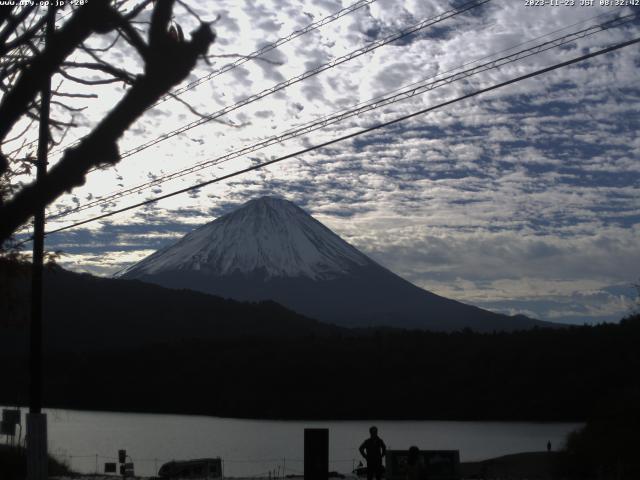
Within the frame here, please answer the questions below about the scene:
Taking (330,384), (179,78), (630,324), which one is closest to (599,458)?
(179,78)

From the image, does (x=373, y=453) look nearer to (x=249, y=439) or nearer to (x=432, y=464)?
(x=432, y=464)

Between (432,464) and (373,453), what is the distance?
4315 mm

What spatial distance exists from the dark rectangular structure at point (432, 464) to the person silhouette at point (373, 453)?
2.90 meters

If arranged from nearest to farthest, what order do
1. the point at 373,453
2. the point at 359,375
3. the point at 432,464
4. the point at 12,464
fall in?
the point at 373,453 → the point at 432,464 → the point at 12,464 → the point at 359,375

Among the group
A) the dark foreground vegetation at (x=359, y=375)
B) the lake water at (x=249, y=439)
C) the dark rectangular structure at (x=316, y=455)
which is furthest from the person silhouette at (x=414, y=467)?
the dark foreground vegetation at (x=359, y=375)

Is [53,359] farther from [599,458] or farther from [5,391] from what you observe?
[599,458]

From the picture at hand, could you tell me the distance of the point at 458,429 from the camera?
9812cm

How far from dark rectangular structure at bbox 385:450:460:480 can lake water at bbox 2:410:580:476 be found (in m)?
35.5

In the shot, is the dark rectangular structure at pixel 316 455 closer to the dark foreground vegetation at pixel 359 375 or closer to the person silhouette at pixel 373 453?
the person silhouette at pixel 373 453

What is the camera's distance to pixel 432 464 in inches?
682

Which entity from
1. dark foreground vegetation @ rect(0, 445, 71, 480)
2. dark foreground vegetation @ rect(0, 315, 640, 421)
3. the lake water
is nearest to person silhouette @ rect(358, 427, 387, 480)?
dark foreground vegetation @ rect(0, 445, 71, 480)

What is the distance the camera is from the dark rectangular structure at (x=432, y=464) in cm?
1659

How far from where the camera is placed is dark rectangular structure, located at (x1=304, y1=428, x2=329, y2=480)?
549 inches

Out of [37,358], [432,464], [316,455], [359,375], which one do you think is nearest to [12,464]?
[37,358]
